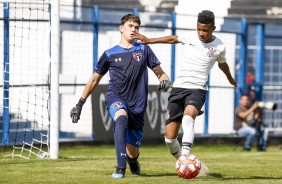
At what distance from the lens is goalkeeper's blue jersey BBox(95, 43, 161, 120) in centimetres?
1173

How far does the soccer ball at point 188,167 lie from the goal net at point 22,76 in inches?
272

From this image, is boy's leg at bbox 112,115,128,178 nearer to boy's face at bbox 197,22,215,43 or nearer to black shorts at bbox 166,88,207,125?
black shorts at bbox 166,88,207,125

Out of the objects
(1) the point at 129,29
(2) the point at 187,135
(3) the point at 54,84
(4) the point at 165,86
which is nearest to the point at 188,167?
(2) the point at 187,135

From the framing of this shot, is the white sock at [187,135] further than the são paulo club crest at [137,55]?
No

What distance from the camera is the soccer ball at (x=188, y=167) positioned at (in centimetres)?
1096

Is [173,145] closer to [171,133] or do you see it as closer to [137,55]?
[171,133]

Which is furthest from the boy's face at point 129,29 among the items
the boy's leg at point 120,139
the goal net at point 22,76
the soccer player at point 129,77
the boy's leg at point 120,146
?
the goal net at point 22,76

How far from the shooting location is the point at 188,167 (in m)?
11.0

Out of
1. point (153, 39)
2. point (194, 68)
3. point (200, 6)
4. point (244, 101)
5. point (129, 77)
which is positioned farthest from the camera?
point (200, 6)

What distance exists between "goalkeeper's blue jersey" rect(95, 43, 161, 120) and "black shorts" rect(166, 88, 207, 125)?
34 centimetres

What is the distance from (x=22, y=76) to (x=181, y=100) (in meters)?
7.71

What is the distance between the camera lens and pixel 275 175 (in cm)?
1238

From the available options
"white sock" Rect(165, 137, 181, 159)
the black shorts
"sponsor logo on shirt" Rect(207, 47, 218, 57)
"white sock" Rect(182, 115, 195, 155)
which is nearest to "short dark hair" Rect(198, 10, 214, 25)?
"sponsor logo on shirt" Rect(207, 47, 218, 57)

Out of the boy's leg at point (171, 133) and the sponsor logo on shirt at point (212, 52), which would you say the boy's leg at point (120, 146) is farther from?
the sponsor logo on shirt at point (212, 52)
